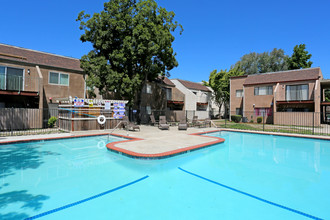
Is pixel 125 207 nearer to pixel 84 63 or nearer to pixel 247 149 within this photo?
pixel 247 149

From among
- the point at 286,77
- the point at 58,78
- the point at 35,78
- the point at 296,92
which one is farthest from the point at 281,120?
the point at 35,78

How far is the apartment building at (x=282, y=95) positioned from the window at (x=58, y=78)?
852 inches

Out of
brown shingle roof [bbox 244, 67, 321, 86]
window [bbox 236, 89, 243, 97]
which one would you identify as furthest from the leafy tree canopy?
brown shingle roof [bbox 244, 67, 321, 86]

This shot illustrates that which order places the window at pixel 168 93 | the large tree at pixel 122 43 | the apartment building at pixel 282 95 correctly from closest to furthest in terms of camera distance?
1. the large tree at pixel 122 43
2. the apartment building at pixel 282 95
3. the window at pixel 168 93

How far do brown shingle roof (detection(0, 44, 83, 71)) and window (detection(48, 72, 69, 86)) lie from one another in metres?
0.74

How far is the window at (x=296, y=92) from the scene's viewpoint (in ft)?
72.7

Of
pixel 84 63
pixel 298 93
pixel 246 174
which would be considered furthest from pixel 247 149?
pixel 298 93

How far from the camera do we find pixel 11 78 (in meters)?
14.5

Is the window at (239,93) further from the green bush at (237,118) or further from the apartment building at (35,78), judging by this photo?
the apartment building at (35,78)

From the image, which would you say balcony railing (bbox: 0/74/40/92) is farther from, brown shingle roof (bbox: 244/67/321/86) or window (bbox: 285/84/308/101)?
window (bbox: 285/84/308/101)

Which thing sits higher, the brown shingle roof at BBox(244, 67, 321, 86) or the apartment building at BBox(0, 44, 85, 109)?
the brown shingle roof at BBox(244, 67, 321, 86)

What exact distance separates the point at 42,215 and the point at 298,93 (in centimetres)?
2705

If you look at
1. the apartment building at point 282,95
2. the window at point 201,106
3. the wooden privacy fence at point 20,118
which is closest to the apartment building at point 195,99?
the window at point 201,106

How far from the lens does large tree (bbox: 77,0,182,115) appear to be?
16641mm
